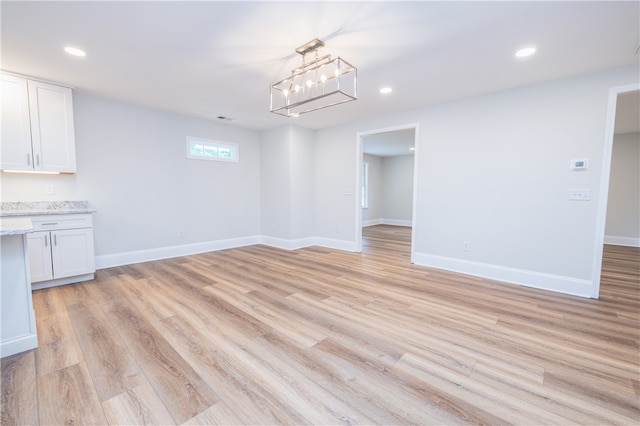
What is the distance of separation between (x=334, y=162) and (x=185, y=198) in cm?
298

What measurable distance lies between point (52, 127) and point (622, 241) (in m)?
10.8

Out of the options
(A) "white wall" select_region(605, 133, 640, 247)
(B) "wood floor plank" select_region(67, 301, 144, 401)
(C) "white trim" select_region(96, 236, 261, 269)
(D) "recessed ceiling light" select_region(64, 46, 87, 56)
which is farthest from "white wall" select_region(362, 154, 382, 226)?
(B) "wood floor plank" select_region(67, 301, 144, 401)

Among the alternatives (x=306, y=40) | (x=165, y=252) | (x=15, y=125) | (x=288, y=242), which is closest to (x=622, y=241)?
(x=288, y=242)

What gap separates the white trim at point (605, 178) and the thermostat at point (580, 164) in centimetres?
13

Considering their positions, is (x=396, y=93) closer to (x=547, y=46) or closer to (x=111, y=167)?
(x=547, y=46)

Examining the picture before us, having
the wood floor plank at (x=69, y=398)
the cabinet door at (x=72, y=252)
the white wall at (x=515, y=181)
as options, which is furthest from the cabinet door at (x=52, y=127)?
the white wall at (x=515, y=181)

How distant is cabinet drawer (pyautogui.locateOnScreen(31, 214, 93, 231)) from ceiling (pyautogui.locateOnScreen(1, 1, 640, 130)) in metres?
1.69

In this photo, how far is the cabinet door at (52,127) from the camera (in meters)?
3.28

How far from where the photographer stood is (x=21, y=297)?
6.33ft

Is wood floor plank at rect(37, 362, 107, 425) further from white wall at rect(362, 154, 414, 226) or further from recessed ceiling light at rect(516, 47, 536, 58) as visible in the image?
white wall at rect(362, 154, 414, 226)

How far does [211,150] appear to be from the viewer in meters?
5.26

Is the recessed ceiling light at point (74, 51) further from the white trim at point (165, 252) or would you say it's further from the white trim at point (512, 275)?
the white trim at point (512, 275)

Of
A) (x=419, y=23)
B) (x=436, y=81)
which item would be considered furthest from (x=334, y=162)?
(x=419, y=23)

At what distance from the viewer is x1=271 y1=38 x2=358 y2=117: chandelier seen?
2.39 m
